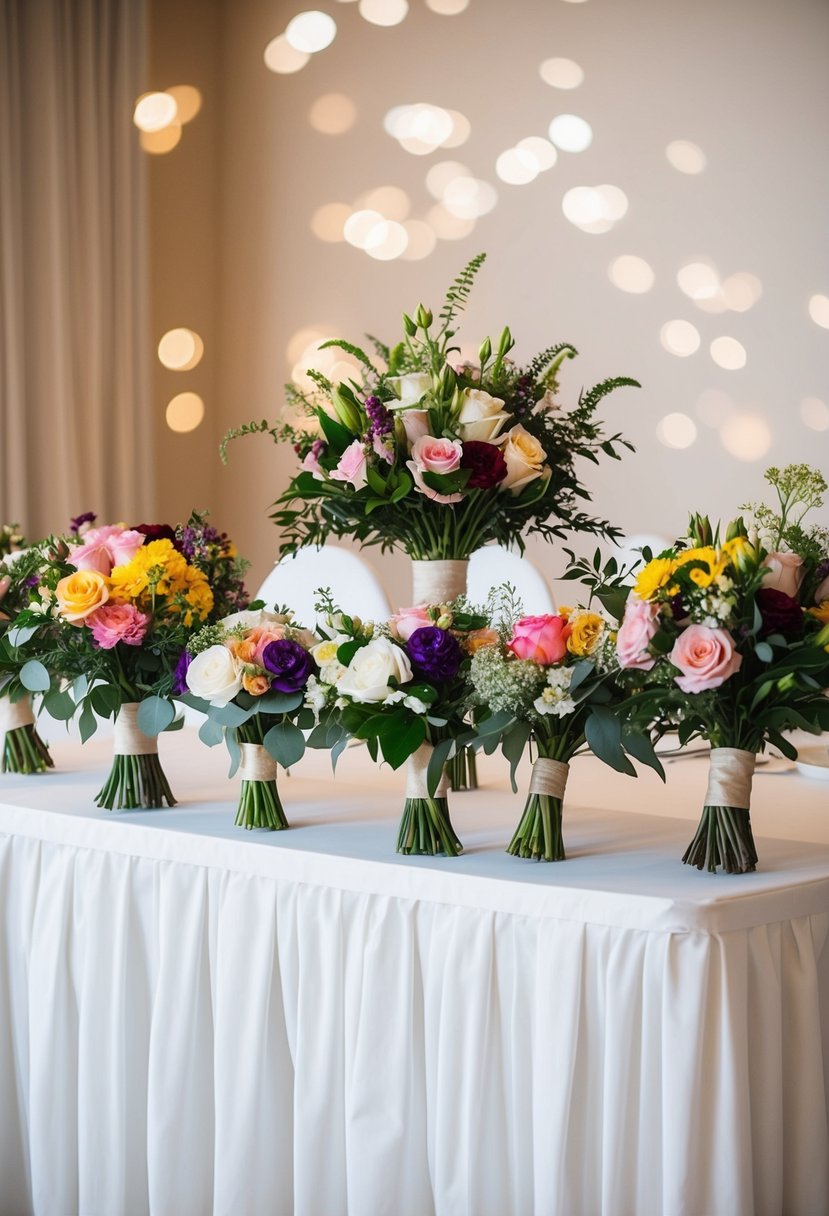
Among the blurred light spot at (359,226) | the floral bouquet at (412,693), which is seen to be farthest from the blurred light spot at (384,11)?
the floral bouquet at (412,693)

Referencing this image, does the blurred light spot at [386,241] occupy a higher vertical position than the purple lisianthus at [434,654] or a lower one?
higher

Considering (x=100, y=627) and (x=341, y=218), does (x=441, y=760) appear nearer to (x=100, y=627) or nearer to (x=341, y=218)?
(x=100, y=627)

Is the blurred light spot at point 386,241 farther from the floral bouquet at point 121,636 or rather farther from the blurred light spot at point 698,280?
the floral bouquet at point 121,636

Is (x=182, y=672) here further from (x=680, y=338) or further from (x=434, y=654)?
(x=680, y=338)

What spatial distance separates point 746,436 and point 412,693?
2852mm

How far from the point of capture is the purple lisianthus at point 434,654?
1.51m

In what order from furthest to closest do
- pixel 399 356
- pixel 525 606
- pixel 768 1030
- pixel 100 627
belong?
1. pixel 525 606
2. pixel 399 356
3. pixel 100 627
4. pixel 768 1030

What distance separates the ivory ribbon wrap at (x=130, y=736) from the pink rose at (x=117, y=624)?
0.11 metres

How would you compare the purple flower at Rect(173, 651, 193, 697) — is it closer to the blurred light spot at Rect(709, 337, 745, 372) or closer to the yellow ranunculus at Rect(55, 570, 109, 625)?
the yellow ranunculus at Rect(55, 570, 109, 625)

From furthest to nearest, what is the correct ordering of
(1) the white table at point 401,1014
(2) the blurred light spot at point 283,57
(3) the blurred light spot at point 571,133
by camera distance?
(2) the blurred light spot at point 283,57 < (3) the blurred light spot at point 571,133 < (1) the white table at point 401,1014

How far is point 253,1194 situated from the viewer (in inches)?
62.8

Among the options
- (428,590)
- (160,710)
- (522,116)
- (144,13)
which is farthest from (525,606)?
(144,13)

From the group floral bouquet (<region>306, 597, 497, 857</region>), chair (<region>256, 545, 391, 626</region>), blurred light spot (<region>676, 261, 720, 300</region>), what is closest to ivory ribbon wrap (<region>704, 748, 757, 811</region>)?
floral bouquet (<region>306, 597, 497, 857</region>)

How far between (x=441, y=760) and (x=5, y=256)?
3442 mm
